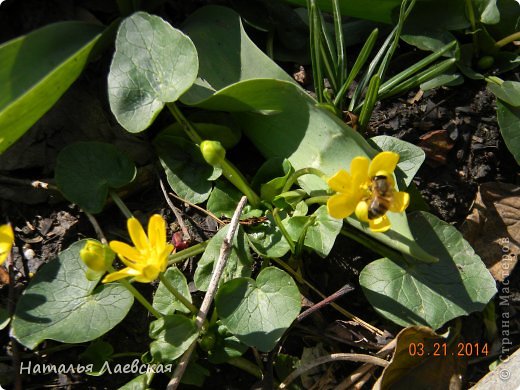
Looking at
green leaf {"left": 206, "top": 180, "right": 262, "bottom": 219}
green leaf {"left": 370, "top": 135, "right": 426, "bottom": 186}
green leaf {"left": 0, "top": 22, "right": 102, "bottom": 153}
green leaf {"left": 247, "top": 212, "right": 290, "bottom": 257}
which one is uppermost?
green leaf {"left": 0, "top": 22, "right": 102, "bottom": 153}

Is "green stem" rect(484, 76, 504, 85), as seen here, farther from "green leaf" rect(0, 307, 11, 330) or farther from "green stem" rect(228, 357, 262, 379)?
"green leaf" rect(0, 307, 11, 330)

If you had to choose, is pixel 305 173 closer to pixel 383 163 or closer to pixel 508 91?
pixel 383 163

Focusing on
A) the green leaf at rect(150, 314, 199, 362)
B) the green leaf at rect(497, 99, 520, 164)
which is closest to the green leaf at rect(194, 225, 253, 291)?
the green leaf at rect(150, 314, 199, 362)

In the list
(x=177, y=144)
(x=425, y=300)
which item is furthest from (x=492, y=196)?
(x=177, y=144)

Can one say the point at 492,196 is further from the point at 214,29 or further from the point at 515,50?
the point at 214,29

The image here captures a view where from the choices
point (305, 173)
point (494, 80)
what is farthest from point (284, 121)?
point (494, 80)

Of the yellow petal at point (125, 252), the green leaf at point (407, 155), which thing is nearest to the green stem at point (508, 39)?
the green leaf at point (407, 155)
